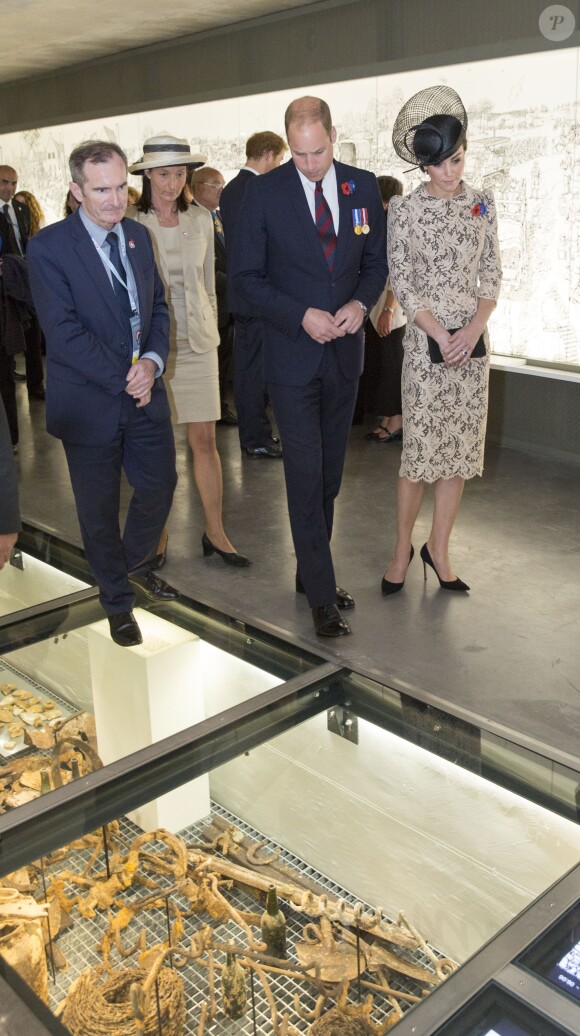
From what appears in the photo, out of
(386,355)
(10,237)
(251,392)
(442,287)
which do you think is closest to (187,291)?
(442,287)

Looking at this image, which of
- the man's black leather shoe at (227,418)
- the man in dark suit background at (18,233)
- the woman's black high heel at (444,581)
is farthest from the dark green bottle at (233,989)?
the man in dark suit background at (18,233)

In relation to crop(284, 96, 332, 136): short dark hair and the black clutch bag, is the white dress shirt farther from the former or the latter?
the black clutch bag

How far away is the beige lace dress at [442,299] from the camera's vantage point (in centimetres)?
354

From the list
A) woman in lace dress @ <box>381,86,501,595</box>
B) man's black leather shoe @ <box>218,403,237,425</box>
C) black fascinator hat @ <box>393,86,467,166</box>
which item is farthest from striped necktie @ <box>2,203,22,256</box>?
woman in lace dress @ <box>381,86,501,595</box>

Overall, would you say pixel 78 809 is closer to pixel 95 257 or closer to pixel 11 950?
pixel 11 950

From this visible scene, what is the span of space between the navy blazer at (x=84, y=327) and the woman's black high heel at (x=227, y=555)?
102 centimetres

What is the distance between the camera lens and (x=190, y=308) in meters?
3.90

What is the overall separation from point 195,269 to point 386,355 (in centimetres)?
242

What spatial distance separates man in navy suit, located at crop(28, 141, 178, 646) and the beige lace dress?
0.87 metres

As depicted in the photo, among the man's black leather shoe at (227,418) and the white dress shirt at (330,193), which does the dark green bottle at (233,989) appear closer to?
the white dress shirt at (330,193)

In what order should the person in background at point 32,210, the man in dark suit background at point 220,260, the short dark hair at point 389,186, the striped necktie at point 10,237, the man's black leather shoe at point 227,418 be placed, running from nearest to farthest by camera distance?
the short dark hair at point 389,186, the man in dark suit background at point 220,260, the man's black leather shoe at point 227,418, the striped necktie at point 10,237, the person in background at point 32,210

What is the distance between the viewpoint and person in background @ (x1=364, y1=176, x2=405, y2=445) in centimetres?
574

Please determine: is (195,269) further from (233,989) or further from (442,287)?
(233,989)

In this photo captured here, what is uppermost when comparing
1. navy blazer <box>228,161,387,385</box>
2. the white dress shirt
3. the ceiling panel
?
the ceiling panel
